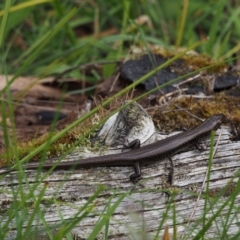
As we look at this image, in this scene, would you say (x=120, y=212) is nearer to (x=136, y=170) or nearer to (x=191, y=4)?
(x=136, y=170)

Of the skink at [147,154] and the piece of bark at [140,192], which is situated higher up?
the skink at [147,154]

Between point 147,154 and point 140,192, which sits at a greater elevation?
point 147,154

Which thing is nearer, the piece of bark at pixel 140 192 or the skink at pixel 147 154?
the piece of bark at pixel 140 192

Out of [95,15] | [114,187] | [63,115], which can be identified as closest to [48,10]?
[95,15]

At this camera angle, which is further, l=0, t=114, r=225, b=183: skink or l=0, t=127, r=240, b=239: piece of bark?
l=0, t=114, r=225, b=183: skink

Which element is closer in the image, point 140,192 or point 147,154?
point 140,192
